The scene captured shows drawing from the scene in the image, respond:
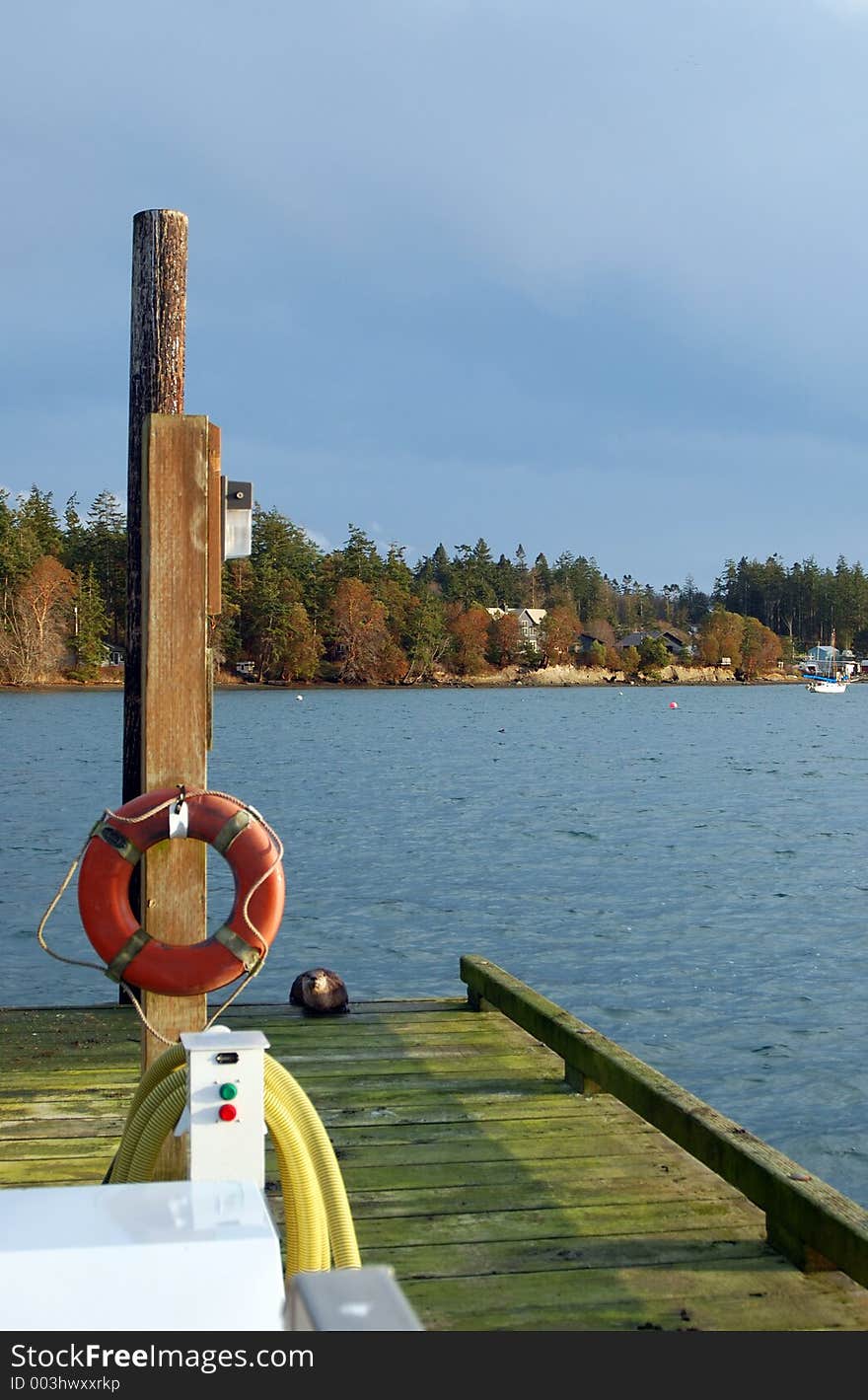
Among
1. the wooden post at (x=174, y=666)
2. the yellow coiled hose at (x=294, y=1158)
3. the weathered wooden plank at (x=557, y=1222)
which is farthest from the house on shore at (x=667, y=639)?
the yellow coiled hose at (x=294, y=1158)

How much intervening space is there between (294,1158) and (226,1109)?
19 centimetres

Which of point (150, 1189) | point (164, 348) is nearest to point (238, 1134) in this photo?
point (150, 1189)

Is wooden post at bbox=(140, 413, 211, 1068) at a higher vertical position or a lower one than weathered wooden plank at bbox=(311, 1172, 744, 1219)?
higher

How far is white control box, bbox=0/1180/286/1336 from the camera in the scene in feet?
4.83

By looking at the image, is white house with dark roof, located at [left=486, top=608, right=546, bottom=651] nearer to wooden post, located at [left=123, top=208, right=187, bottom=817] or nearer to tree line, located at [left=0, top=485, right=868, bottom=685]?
tree line, located at [left=0, top=485, right=868, bottom=685]

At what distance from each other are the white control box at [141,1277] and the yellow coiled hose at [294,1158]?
0.78m

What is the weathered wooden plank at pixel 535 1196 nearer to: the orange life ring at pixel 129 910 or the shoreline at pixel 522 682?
the orange life ring at pixel 129 910

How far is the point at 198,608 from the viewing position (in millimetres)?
3393

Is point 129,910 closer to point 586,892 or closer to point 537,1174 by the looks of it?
point 537,1174

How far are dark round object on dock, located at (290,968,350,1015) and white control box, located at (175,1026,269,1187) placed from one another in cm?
366

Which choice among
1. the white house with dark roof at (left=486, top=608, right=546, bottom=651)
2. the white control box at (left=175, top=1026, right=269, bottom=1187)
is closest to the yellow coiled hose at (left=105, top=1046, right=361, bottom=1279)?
the white control box at (left=175, top=1026, right=269, bottom=1187)

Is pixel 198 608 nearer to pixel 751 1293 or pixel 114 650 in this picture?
pixel 751 1293

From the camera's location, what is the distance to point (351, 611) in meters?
87.8

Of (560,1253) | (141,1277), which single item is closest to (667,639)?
(560,1253)
